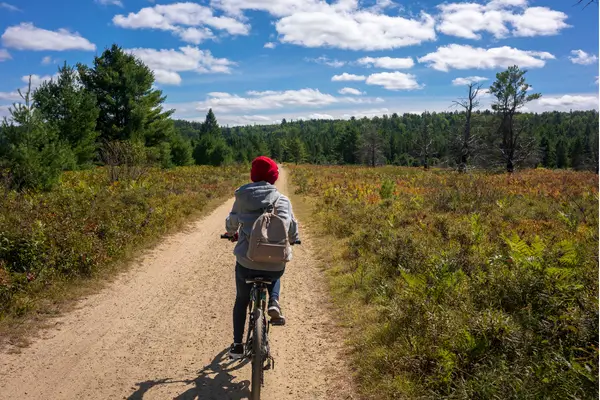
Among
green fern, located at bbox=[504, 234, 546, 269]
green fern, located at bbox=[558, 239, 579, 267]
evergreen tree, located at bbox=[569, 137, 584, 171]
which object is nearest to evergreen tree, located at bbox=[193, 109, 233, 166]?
green fern, located at bbox=[504, 234, 546, 269]

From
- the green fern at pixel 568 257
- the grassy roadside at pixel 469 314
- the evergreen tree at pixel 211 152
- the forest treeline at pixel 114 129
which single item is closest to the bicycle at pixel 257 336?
the grassy roadside at pixel 469 314

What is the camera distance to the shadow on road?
3.76 m

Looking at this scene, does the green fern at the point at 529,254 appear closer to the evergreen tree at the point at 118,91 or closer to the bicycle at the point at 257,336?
the bicycle at the point at 257,336

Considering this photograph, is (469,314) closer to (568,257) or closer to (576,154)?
(568,257)

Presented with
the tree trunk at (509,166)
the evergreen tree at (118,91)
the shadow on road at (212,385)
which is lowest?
the shadow on road at (212,385)

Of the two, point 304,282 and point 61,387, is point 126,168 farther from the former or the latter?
point 61,387

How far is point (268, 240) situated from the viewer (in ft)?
11.2

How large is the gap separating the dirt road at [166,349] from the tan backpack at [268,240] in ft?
4.95

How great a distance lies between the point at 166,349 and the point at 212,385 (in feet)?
3.40

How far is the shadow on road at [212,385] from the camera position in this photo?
12.3 ft

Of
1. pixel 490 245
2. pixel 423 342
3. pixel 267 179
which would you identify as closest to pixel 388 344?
pixel 423 342

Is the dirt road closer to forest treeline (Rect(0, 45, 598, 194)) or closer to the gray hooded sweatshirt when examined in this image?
the gray hooded sweatshirt

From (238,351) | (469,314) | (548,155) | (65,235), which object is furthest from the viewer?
(548,155)

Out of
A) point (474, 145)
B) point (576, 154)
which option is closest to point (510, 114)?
point (474, 145)
